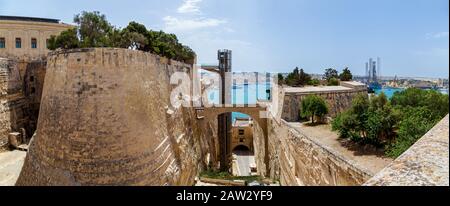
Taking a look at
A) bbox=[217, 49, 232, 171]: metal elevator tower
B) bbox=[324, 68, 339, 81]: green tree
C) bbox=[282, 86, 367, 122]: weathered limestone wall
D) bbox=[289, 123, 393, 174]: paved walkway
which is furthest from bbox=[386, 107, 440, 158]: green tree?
bbox=[324, 68, 339, 81]: green tree

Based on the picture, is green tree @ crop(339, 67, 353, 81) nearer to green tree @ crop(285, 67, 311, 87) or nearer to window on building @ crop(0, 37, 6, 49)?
green tree @ crop(285, 67, 311, 87)

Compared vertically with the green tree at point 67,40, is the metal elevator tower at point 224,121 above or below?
below

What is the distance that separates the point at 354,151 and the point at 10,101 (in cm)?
1524

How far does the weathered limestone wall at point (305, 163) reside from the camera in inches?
283

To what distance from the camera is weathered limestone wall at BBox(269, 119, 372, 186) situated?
23.6 feet

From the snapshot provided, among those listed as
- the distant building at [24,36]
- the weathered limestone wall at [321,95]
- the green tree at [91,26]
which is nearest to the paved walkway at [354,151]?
the weathered limestone wall at [321,95]

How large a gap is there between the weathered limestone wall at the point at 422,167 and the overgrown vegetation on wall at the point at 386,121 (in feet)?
15.7

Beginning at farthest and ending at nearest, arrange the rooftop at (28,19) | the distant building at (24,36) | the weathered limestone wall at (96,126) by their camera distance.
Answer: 1. the rooftop at (28,19)
2. the distant building at (24,36)
3. the weathered limestone wall at (96,126)

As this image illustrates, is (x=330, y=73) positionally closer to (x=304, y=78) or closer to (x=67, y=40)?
(x=304, y=78)

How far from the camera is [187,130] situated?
14594 mm

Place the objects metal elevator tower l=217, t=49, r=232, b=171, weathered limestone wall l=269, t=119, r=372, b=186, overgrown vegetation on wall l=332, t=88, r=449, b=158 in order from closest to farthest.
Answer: weathered limestone wall l=269, t=119, r=372, b=186
overgrown vegetation on wall l=332, t=88, r=449, b=158
metal elevator tower l=217, t=49, r=232, b=171

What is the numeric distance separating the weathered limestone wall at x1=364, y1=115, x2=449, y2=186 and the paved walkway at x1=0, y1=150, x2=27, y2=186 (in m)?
11.3

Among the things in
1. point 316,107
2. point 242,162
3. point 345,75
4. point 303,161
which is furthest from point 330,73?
point 303,161

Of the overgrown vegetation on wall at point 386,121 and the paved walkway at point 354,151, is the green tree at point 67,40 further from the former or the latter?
the overgrown vegetation on wall at point 386,121
